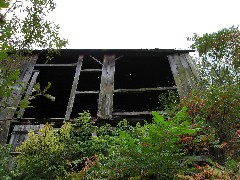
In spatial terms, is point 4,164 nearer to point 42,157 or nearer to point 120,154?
point 42,157

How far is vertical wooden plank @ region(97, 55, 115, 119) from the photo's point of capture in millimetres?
10211

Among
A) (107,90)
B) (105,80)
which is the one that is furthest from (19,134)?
(105,80)

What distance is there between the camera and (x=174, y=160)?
5.77 metres

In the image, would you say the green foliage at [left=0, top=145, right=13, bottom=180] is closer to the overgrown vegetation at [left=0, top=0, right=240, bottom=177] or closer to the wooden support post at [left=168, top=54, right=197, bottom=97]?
the overgrown vegetation at [left=0, top=0, right=240, bottom=177]

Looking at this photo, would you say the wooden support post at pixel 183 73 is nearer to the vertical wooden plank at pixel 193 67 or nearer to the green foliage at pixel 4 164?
the vertical wooden plank at pixel 193 67

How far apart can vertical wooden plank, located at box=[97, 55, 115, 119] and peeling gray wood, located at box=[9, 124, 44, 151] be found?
6.61 ft

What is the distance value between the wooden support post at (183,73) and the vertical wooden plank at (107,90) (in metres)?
2.26

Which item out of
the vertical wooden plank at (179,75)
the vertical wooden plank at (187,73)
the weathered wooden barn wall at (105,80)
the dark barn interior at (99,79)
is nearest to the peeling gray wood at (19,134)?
the weathered wooden barn wall at (105,80)

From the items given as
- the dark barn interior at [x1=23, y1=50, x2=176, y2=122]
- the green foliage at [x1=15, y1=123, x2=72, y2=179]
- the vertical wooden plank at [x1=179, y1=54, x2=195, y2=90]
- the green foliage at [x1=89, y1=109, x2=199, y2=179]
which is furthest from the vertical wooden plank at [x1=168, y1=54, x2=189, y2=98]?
the green foliage at [x1=89, y1=109, x2=199, y2=179]

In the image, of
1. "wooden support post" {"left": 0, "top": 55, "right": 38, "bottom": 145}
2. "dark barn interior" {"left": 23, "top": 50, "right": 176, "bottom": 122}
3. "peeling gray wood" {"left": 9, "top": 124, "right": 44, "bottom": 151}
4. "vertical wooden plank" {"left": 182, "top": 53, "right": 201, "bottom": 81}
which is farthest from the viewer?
"dark barn interior" {"left": 23, "top": 50, "right": 176, "bottom": 122}

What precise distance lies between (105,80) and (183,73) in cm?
281

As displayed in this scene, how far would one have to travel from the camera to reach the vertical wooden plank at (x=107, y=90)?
1021 cm

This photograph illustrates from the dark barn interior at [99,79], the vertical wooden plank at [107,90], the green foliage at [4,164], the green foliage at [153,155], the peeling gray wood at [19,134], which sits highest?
the dark barn interior at [99,79]

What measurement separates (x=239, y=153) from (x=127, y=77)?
27.9 ft
